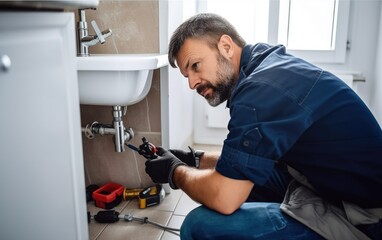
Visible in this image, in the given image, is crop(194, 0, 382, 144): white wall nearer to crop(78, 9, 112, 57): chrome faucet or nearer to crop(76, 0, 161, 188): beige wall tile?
crop(76, 0, 161, 188): beige wall tile

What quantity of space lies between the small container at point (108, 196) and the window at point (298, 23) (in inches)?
47.5

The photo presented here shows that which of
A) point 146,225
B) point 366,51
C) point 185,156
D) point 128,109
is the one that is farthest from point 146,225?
point 366,51

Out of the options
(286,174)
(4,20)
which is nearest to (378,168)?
(286,174)

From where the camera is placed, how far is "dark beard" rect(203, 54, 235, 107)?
1.06 meters

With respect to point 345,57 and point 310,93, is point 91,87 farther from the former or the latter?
point 345,57

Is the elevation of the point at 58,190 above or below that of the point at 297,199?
above

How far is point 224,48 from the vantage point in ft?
3.49

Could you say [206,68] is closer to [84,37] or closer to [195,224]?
[195,224]

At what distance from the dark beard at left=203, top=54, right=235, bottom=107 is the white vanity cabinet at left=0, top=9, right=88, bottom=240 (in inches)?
18.3

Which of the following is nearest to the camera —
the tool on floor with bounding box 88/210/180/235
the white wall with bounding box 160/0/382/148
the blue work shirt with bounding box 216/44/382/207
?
the blue work shirt with bounding box 216/44/382/207

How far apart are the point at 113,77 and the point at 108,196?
1.83ft

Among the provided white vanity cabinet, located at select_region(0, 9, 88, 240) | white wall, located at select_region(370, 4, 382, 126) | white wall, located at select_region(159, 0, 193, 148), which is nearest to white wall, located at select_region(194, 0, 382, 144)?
white wall, located at select_region(370, 4, 382, 126)

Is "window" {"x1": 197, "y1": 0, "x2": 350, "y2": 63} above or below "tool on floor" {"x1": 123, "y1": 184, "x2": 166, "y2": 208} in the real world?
above

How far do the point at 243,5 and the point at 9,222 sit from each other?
6.20ft
